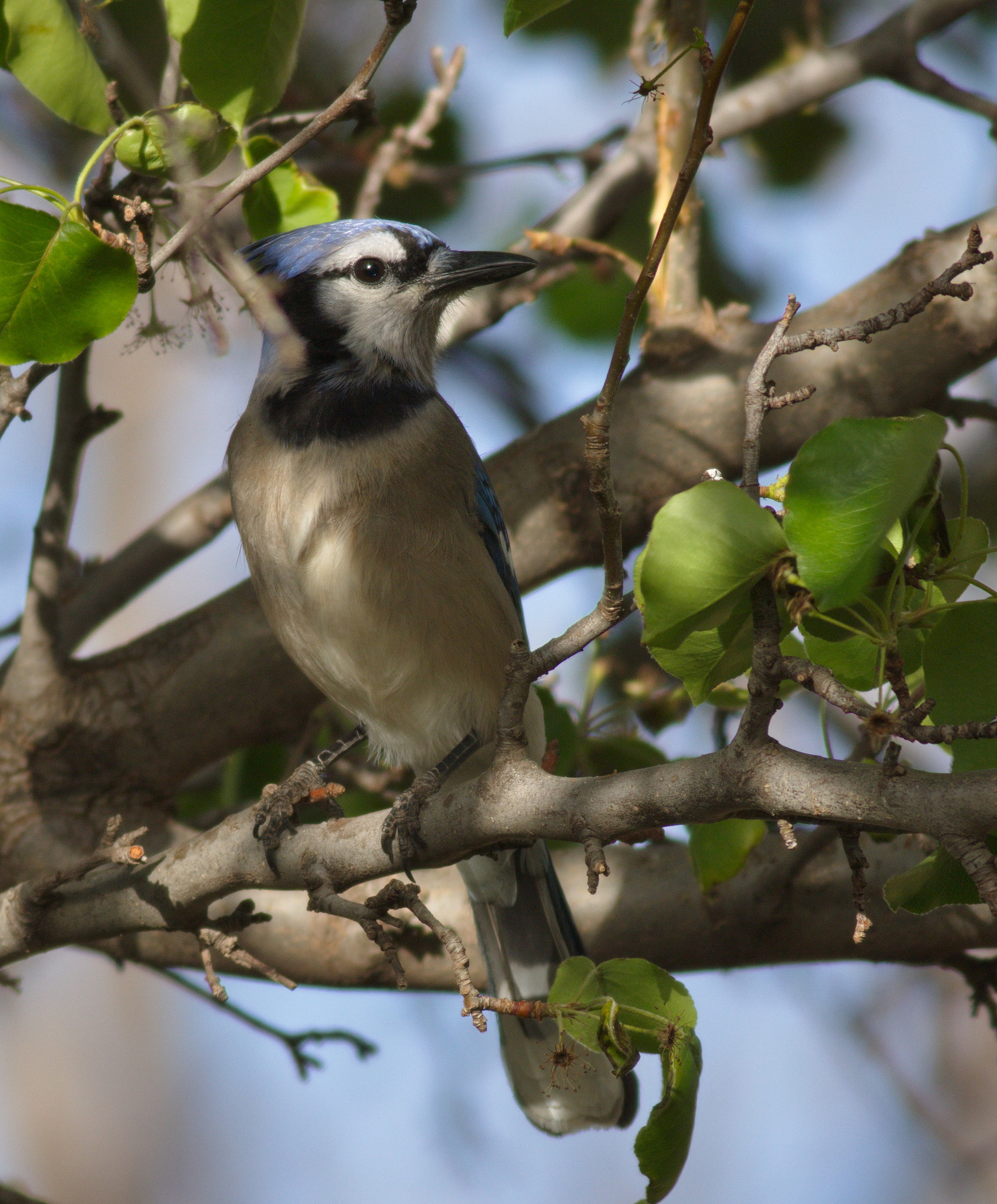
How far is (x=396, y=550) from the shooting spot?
Result: 3.43 m

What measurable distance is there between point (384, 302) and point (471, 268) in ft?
1.08

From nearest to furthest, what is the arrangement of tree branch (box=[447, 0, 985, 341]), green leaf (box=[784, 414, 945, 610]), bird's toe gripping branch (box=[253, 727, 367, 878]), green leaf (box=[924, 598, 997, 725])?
green leaf (box=[784, 414, 945, 610]) → green leaf (box=[924, 598, 997, 725]) → bird's toe gripping branch (box=[253, 727, 367, 878]) → tree branch (box=[447, 0, 985, 341])

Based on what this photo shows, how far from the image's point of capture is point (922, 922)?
339cm

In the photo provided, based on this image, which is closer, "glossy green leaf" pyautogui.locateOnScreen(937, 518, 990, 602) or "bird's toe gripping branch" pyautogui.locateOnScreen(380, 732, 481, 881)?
"glossy green leaf" pyautogui.locateOnScreen(937, 518, 990, 602)

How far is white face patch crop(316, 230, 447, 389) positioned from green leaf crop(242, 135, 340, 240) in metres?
0.95

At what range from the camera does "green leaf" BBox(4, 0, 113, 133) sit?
8.06 feet

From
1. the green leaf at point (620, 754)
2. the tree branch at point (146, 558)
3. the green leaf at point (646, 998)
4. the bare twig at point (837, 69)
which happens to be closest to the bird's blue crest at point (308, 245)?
the tree branch at point (146, 558)

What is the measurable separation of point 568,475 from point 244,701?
1.29 meters

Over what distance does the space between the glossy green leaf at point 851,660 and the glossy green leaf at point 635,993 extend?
62 cm

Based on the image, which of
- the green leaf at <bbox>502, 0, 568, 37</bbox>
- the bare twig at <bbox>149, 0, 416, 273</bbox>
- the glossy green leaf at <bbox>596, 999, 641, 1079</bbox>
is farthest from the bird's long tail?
the green leaf at <bbox>502, 0, 568, 37</bbox>

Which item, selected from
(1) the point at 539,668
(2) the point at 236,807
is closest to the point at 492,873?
(2) the point at 236,807

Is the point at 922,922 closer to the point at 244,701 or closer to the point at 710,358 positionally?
the point at 710,358

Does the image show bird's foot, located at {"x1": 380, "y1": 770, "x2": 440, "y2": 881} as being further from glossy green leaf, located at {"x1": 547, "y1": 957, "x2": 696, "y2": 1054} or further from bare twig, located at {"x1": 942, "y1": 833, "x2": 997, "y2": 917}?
bare twig, located at {"x1": 942, "y1": 833, "x2": 997, "y2": 917}

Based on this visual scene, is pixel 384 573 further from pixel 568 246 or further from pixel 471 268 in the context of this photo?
pixel 568 246
